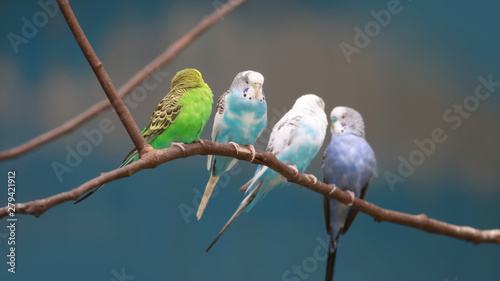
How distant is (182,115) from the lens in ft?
6.15

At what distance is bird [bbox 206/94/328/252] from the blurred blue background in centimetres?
43

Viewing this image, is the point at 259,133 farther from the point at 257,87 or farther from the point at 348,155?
the point at 348,155

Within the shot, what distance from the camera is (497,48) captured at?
294 centimetres

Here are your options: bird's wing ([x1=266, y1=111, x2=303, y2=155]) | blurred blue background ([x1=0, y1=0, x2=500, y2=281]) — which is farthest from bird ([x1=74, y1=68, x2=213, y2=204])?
blurred blue background ([x1=0, y1=0, x2=500, y2=281])

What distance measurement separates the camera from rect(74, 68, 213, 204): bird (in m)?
1.87

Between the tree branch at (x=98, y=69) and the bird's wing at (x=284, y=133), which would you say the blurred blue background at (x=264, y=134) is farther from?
the tree branch at (x=98, y=69)

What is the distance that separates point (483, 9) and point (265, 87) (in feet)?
4.47

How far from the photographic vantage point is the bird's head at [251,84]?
76.4 inches

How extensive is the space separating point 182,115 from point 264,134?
0.81m

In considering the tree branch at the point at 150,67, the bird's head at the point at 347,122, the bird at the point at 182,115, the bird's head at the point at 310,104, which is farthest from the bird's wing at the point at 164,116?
the bird's head at the point at 347,122

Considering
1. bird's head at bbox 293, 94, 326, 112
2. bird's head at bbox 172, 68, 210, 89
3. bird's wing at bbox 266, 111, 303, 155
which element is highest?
bird's head at bbox 172, 68, 210, 89

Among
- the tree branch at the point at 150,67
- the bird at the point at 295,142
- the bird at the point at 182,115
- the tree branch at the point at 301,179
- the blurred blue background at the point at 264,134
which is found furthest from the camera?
the blurred blue background at the point at 264,134

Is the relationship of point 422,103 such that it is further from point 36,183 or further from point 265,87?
point 36,183

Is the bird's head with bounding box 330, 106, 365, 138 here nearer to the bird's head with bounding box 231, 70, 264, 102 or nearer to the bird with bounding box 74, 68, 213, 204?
the bird's head with bounding box 231, 70, 264, 102
